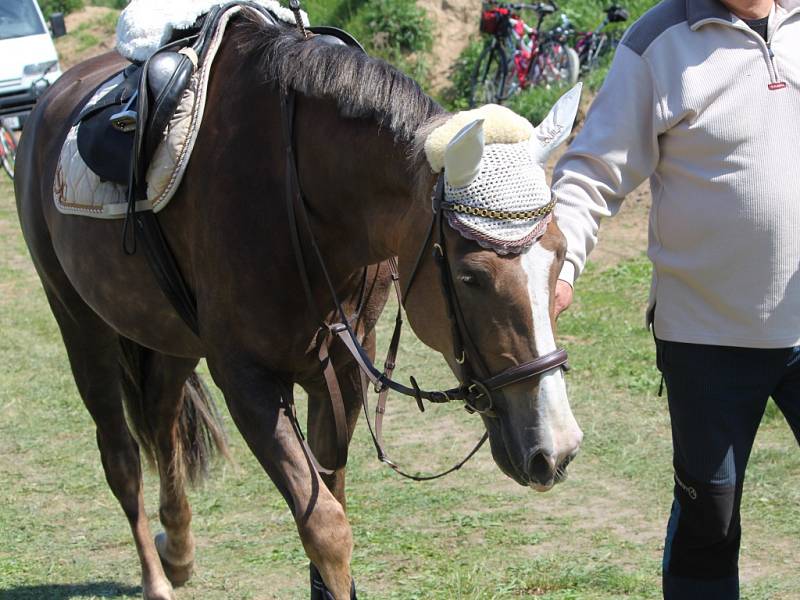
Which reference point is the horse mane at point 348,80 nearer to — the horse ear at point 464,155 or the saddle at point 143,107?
the saddle at point 143,107

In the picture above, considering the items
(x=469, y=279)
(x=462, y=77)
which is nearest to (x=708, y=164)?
(x=469, y=279)

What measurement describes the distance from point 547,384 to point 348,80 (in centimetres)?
95

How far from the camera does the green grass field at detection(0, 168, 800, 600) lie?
3848 mm

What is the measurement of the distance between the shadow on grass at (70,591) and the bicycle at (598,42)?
9.32 m

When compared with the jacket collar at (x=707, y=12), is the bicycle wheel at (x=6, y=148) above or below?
below

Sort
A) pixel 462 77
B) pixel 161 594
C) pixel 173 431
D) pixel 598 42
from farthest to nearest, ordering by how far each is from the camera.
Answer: pixel 462 77
pixel 598 42
pixel 173 431
pixel 161 594

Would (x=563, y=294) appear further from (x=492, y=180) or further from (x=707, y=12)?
(x=707, y=12)

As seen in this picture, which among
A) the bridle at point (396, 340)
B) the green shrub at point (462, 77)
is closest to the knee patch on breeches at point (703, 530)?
the bridle at point (396, 340)

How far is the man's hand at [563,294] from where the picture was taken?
102 inches

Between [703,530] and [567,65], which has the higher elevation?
[703,530]

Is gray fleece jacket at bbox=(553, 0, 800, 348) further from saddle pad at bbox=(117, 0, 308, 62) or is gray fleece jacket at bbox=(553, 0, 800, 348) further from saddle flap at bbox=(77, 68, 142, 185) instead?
saddle flap at bbox=(77, 68, 142, 185)

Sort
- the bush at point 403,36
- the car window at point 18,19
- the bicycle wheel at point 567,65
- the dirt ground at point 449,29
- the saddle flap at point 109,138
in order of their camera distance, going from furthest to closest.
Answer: the dirt ground at point 449,29, the bush at point 403,36, the car window at point 18,19, the bicycle wheel at point 567,65, the saddle flap at point 109,138

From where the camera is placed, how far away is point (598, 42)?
40.3 ft

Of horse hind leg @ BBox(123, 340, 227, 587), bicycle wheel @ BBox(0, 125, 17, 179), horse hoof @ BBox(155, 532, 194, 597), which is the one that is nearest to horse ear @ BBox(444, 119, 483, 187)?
horse hind leg @ BBox(123, 340, 227, 587)
